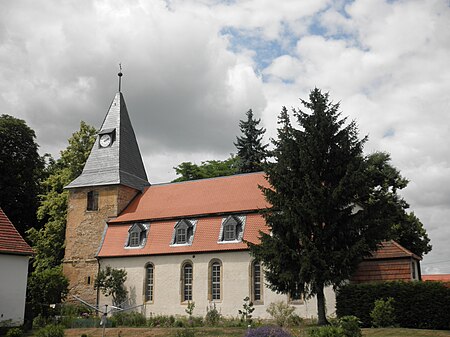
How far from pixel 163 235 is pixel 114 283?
4093mm

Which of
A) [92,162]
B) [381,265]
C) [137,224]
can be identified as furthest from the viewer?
[92,162]

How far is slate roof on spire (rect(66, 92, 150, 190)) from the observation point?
35.4m

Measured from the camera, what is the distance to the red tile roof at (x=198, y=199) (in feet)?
101

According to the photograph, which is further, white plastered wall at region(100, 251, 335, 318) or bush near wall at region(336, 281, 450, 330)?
white plastered wall at region(100, 251, 335, 318)

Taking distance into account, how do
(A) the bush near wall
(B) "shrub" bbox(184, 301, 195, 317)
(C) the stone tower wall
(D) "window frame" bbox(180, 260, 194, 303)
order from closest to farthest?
(A) the bush near wall
(B) "shrub" bbox(184, 301, 195, 317)
(D) "window frame" bbox(180, 260, 194, 303)
(C) the stone tower wall

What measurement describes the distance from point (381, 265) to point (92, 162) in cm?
2132

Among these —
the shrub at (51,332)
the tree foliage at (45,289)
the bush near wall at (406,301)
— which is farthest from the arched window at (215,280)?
the shrub at (51,332)

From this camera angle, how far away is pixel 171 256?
30594 millimetres

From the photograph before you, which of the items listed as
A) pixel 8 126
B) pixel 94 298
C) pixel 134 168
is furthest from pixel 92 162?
pixel 8 126

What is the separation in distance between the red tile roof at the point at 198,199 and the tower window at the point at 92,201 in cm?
216

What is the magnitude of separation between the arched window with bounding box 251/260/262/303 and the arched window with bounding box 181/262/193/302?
4.00 metres

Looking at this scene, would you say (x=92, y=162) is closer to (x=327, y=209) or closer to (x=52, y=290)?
(x=52, y=290)

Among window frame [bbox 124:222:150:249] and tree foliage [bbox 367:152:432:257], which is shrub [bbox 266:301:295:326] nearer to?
window frame [bbox 124:222:150:249]

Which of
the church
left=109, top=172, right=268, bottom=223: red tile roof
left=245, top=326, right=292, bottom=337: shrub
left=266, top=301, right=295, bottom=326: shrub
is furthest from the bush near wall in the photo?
left=245, top=326, right=292, bottom=337: shrub
